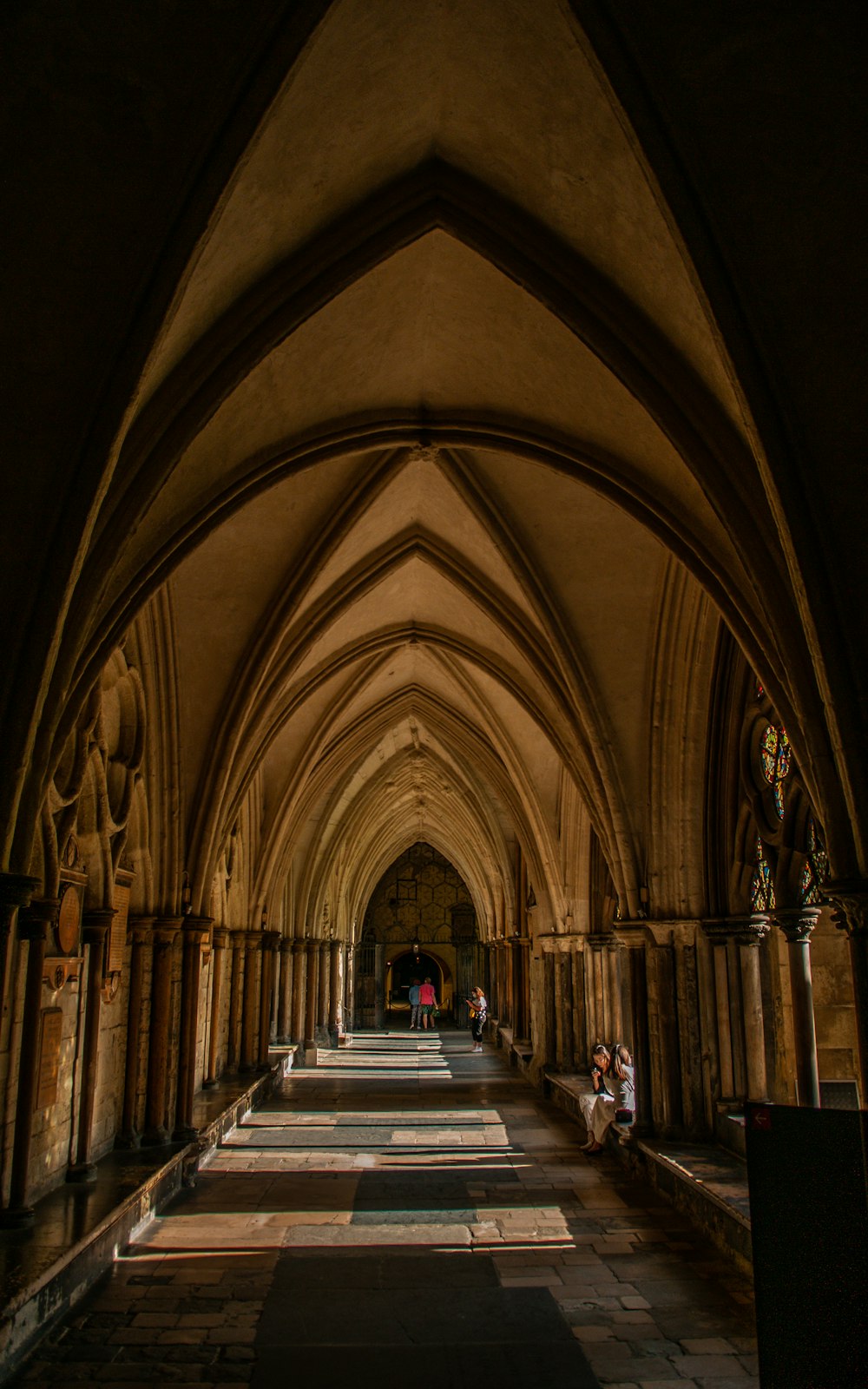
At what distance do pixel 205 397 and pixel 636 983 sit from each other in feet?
19.3

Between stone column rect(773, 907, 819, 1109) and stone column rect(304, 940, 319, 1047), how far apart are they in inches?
514

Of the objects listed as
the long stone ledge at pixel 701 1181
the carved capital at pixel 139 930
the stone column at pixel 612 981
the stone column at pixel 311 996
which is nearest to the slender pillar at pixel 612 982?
the stone column at pixel 612 981

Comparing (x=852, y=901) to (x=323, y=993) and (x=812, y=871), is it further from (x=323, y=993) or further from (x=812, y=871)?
(x=323, y=993)

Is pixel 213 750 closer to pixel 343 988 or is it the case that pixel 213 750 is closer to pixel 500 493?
pixel 500 493

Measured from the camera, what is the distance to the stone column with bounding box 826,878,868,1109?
13.5 feet

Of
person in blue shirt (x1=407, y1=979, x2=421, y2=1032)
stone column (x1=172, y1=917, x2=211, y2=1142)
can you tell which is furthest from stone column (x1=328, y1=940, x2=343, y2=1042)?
stone column (x1=172, y1=917, x2=211, y2=1142)

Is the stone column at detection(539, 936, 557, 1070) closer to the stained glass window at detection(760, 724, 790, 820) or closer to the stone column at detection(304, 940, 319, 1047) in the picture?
the stone column at detection(304, 940, 319, 1047)

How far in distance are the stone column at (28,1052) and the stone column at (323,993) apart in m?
15.4

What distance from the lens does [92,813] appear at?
736cm

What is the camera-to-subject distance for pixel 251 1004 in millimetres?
13648

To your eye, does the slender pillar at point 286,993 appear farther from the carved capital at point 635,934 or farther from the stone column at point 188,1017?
the carved capital at point 635,934

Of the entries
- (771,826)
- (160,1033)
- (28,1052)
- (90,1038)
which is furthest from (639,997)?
(28,1052)

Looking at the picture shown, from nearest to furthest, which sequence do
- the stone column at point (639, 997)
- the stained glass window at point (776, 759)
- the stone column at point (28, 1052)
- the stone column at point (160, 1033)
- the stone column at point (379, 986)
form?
the stone column at point (28, 1052) → the stained glass window at point (776, 759) → the stone column at point (160, 1033) → the stone column at point (639, 997) → the stone column at point (379, 986)

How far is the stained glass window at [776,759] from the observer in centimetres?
716
